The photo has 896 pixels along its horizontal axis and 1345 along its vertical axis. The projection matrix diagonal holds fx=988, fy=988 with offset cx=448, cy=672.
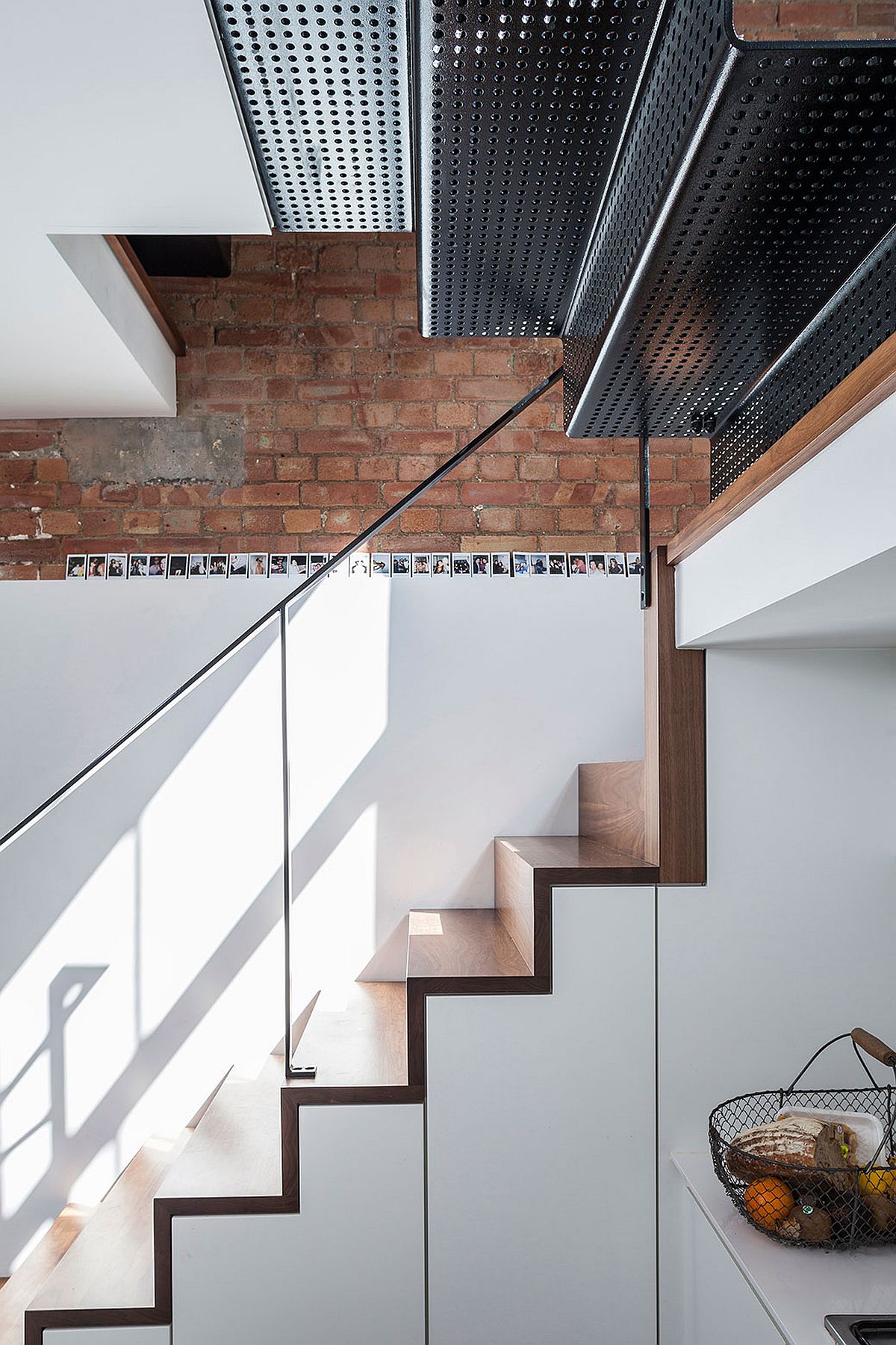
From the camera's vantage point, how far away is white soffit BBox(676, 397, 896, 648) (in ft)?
3.42

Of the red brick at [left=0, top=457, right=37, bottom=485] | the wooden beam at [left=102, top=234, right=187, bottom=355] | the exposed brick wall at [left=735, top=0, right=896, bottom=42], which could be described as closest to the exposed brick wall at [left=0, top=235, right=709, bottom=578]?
the red brick at [left=0, top=457, right=37, bottom=485]

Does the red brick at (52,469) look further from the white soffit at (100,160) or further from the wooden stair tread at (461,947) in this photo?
the wooden stair tread at (461,947)

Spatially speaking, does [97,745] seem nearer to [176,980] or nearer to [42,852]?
[42,852]

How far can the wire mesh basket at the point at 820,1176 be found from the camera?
5.16 ft

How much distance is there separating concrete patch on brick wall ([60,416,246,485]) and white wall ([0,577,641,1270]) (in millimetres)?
755

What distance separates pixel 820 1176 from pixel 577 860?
75 centimetres

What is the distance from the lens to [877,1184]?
1584 millimetres

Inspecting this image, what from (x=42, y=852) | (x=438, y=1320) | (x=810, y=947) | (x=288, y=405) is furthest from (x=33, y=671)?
(x=810, y=947)

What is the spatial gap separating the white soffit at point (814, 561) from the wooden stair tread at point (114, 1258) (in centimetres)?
171

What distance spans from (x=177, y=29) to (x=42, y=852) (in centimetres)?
202

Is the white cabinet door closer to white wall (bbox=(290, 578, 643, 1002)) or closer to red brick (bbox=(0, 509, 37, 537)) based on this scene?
white wall (bbox=(290, 578, 643, 1002))

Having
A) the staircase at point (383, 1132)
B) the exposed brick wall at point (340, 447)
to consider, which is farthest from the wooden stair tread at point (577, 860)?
the exposed brick wall at point (340, 447)

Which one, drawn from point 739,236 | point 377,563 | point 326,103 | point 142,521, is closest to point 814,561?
point 739,236

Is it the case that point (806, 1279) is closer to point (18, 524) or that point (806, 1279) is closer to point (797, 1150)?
point (797, 1150)
